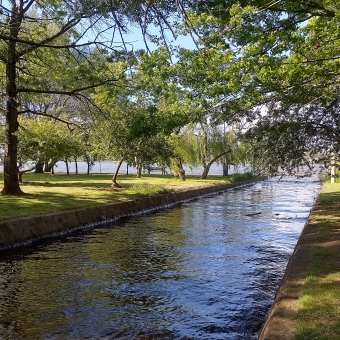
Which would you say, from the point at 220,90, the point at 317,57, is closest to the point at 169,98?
the point at 220,90

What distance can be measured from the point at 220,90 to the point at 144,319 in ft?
19.8

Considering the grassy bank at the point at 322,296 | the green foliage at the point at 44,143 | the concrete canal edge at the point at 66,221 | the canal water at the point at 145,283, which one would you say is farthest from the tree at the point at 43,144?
the grassy bank at the point at 322,296

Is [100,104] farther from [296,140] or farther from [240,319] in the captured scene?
[240,319]

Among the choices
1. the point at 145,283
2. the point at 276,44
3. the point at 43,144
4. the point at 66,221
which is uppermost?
the point at 276,44

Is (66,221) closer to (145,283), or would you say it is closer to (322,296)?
(145,283)

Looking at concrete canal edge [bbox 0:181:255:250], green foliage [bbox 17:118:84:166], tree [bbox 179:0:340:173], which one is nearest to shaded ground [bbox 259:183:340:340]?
tree [bbox 179:0:340:173]

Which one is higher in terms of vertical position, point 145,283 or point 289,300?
point 289,300

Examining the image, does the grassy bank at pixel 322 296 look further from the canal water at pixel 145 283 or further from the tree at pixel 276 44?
the tree at pixel 276 44

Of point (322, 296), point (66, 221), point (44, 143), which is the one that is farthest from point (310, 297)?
point (44, 143)

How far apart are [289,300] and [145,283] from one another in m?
3.68

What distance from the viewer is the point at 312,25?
9.42 meters

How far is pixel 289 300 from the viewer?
21.5ft

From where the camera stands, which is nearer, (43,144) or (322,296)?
(322,296)

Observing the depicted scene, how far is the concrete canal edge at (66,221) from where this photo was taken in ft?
42.2
